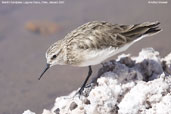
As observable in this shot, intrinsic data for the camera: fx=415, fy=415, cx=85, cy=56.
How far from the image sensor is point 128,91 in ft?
17.9

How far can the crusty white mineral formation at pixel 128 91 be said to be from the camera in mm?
4922

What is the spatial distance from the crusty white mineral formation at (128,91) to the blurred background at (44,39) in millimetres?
2323

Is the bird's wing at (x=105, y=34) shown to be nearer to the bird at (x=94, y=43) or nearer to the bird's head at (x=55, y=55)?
the bird at (x=94, y=43)

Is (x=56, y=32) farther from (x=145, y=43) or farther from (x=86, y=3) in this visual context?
(x=145, y=43)

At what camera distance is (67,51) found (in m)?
6.31

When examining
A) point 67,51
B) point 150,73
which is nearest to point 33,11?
point 67,51

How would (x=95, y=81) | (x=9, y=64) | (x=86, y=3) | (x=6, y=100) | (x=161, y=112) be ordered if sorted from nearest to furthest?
(x=161, y=112)
(x=95, y=81)
(x=6, y=100)
(x=9, y=64)
(x=86, y=3)

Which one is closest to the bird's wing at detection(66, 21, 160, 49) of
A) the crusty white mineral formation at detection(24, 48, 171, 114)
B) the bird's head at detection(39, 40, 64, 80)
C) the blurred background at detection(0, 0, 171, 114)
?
the bird's head at detection(39, 40, 64, 80)

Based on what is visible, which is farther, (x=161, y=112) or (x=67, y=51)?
(x=67, y=51)

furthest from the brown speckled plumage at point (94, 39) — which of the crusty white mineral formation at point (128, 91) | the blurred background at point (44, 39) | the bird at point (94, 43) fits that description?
the blurred background at point (44, 39)

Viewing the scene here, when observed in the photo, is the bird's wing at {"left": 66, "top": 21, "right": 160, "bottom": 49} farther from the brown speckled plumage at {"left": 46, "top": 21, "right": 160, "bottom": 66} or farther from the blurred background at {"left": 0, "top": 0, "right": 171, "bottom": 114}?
the blurred background at {"left": 0, "top": 0, "right": 171, "bottom": 114}

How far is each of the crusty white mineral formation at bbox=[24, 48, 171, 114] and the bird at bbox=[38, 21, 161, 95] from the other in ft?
1.03

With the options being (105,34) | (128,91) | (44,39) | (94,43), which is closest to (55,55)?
(94,43)

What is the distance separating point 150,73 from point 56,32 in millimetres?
4535
